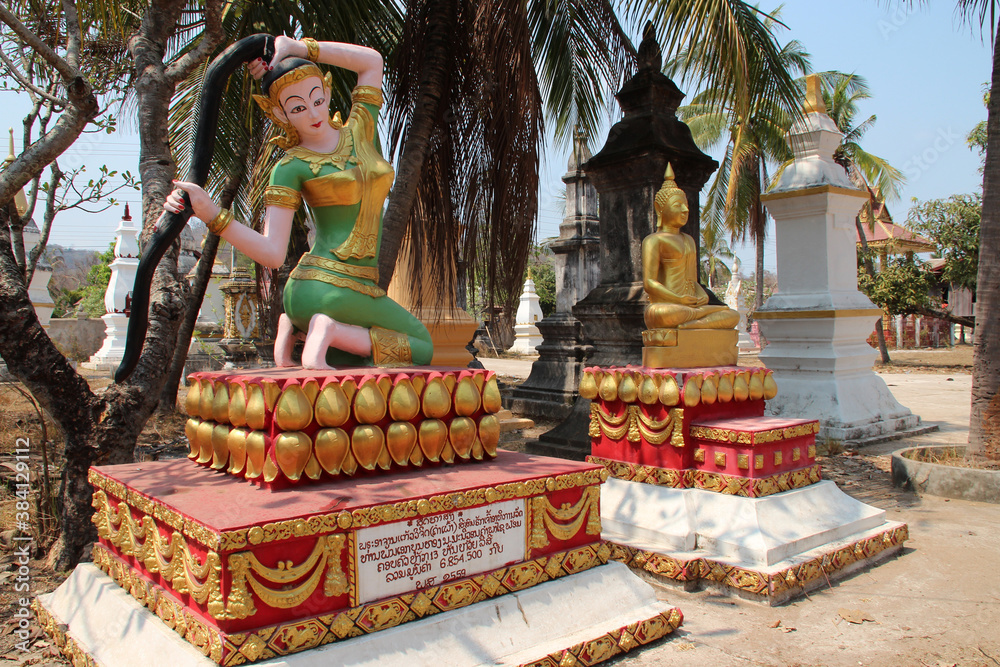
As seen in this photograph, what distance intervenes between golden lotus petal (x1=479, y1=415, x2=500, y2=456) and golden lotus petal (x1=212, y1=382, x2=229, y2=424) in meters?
1.05

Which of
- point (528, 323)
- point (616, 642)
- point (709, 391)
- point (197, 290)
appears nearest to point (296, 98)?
point (616, 642)

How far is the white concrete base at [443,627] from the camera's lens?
7.25 ft

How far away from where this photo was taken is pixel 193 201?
2.57 meters

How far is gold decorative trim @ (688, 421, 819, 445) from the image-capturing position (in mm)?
3857

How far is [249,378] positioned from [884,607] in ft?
10.4

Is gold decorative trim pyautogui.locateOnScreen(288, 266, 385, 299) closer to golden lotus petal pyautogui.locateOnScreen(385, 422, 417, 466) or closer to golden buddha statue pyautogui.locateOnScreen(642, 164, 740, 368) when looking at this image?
golden lotus petal pyautogui.locateOnScreen(385, 422, 417, 466)

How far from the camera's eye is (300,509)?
224cm

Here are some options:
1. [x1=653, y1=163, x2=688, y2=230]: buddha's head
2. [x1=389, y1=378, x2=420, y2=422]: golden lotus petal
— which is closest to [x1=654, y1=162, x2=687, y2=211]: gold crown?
[x1=653, y1=163, x2=688, y2=230]: buddha's head

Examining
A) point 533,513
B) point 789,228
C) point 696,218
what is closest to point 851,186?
point 789,228

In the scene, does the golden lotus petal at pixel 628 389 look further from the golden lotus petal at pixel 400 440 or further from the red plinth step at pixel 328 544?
the golden lotus petal at pixel 400 440

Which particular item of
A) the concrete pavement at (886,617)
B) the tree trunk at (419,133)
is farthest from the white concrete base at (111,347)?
the concrete pavement at (886,617)

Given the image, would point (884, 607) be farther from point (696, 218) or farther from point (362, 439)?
point (696, 218)

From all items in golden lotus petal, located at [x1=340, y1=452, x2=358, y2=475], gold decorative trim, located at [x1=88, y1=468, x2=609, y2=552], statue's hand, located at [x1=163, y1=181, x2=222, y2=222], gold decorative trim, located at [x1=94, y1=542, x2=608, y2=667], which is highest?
statue's hand, located at [x1=163, y1=181, x2=222, y2=222]

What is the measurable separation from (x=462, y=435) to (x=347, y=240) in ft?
3.26
